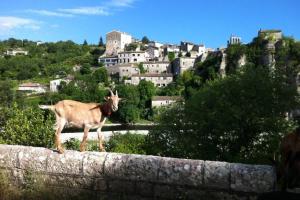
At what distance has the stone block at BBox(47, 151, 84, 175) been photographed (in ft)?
24.3

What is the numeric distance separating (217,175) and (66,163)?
257cm

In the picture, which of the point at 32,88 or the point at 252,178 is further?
the point at 32,88

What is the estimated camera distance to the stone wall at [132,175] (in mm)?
6359

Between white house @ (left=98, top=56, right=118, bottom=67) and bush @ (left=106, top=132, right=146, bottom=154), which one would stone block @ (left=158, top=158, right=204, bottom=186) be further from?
white house @ (left=98, top=56, right=118, bottom=67)

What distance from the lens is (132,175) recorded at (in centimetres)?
702

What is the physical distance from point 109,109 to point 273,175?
3.09 m

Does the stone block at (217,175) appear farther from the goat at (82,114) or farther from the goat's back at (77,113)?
the goat's back at (77,113)

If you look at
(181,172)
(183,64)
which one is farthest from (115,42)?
(181,172)

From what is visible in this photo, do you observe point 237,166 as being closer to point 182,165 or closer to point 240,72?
point 182,165

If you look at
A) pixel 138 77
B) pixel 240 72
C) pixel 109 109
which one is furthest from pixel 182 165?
pixel 138 77

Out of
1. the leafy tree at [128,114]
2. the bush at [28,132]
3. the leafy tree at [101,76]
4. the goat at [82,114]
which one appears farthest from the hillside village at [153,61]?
the goat at [82,114]

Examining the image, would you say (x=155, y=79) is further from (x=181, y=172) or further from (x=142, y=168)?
(x=181, y=172)

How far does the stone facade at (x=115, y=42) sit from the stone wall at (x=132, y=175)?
180 meters

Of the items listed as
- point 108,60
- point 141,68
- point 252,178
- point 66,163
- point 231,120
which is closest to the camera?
point 252,178
